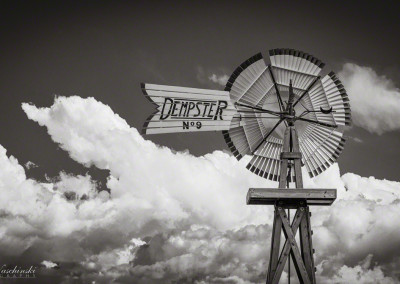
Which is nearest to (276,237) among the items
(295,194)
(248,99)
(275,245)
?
(275,245)

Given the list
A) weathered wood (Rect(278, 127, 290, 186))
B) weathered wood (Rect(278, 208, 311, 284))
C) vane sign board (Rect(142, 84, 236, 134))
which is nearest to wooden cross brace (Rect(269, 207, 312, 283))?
weathered wood (Rect(278, 208, 311, 284))

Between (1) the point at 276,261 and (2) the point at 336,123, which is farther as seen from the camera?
(2) the point at 336,123

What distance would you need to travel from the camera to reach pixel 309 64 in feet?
37.9

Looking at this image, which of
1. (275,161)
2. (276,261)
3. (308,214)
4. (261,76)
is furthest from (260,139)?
(276,261)

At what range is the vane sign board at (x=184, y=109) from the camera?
10.6 m

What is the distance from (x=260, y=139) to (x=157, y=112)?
277 cm

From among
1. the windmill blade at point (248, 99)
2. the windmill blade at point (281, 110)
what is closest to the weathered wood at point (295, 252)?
the windmill blade at point (281, 110)

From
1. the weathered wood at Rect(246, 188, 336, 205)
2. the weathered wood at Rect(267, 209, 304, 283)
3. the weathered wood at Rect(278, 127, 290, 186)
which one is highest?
the weathered wood at Rect(278, 127, 290, 186)

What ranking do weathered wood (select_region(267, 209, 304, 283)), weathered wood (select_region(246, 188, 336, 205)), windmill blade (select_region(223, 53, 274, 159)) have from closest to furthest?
weathered wood (select_region(267, 209, 304, 283)), weathered wood (select_region(246, 188, 336, 205)), windmill blade (select_region(223, 53, 274, 159))

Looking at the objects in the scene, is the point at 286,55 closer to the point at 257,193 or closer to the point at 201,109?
the point at 201,109

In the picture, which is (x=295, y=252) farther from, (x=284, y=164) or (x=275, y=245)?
(x=284, y=164)

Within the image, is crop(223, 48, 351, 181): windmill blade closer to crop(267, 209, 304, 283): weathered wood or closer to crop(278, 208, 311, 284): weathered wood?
crop(267, 209, 304, 283): weathered wood

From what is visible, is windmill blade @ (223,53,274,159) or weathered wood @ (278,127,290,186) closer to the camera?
weathered wood @ (278,127,290,186)

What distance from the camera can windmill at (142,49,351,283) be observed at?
10078 mm
